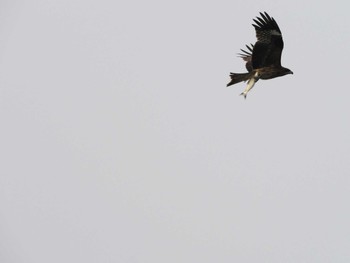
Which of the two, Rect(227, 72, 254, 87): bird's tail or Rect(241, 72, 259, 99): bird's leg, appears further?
Rect(227, 72, 254, 87): bird's tail

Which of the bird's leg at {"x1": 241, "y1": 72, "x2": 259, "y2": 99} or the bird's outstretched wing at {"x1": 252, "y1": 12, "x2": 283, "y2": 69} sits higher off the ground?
the bird's outstretched wing at {"x1": 252, "y1": 12, "x2": 283, "y2": 69}

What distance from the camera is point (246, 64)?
3009 centimetres

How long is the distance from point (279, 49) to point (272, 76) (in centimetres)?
97

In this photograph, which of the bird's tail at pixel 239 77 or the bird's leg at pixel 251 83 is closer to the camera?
the bird's leg at pixel 251 83

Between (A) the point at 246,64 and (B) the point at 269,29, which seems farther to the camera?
(A) the point at 246,64

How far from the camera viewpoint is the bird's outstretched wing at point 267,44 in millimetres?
27594

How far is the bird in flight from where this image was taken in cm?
2766

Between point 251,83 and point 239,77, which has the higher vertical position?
→ point 239,77

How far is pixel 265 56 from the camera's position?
2842cm

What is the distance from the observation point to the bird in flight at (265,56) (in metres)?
27.7

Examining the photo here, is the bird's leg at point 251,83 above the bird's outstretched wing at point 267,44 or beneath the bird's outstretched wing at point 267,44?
beneath

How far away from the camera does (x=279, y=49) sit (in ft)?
92.8

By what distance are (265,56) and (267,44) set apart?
0.48m

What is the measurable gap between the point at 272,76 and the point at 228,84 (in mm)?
1411
